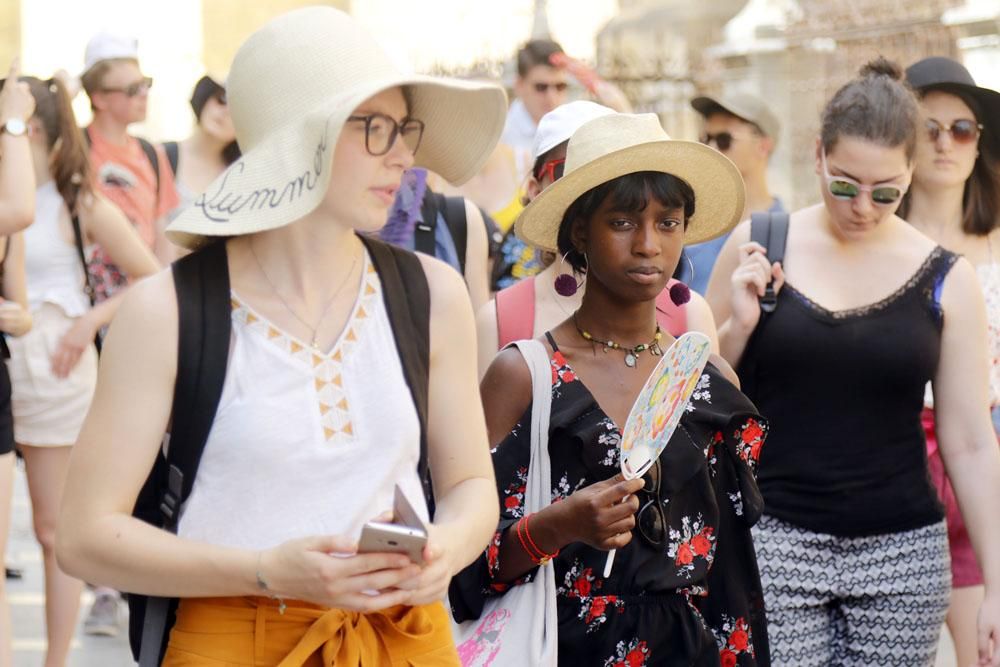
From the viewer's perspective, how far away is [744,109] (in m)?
7.81

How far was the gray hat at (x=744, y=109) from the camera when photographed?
775 cm

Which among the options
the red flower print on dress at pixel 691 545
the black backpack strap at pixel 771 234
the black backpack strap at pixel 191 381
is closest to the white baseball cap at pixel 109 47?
the black backpack strap at pixel 771 234

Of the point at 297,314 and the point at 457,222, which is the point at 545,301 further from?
the point at 297,314

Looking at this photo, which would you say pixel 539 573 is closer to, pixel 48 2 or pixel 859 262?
pixel 859 262

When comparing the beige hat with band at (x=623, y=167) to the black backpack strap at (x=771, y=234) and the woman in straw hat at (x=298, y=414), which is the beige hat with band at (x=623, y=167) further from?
the woman in straw hat at (x=298, y=414)

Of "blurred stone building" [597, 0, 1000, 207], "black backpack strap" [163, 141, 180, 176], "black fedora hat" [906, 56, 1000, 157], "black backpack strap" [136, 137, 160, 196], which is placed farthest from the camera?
"blurred stone building" [597, 0, 1000, 207]

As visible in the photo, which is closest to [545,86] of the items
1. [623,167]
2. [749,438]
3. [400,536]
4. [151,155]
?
[151,155]

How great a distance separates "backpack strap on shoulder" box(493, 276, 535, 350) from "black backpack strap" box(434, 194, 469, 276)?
1.37m

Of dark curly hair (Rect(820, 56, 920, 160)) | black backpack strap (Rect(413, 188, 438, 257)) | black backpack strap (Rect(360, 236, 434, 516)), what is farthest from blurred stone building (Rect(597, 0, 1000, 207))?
black backpack strap (Rect(360, 236, 434, 516))

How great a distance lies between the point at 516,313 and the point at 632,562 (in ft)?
3.62

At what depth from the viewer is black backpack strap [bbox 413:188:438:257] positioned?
582 centimetres

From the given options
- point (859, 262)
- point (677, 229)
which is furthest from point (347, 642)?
point (859, 262)

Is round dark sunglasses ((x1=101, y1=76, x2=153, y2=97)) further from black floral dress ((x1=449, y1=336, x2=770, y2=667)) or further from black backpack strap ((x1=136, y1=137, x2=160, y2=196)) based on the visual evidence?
black floral dress ((x1=449, y1=336, x2=770, y2=667))

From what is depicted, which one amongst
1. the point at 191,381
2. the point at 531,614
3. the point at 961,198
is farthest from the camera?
the point at 961,198
